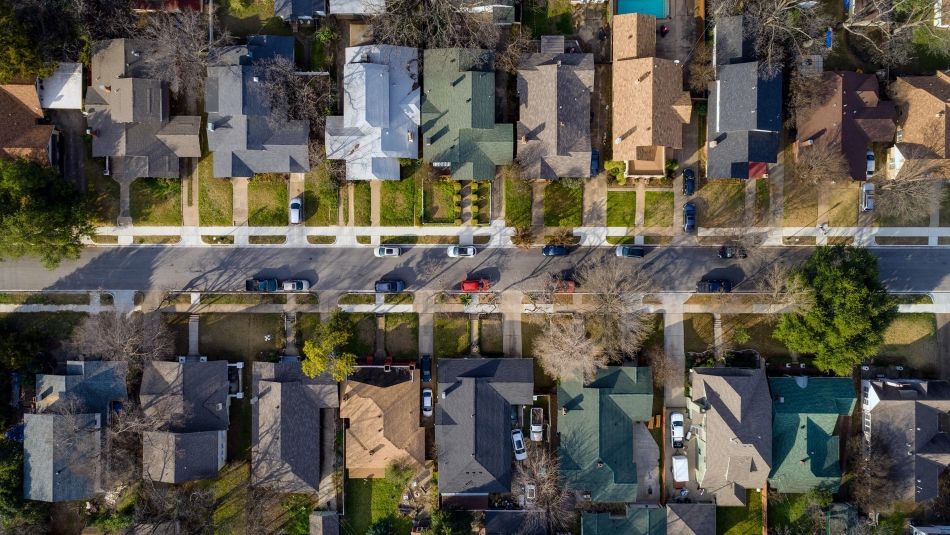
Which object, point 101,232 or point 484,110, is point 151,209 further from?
point 484,110

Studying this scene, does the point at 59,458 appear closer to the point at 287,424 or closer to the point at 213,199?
the point at 287,424

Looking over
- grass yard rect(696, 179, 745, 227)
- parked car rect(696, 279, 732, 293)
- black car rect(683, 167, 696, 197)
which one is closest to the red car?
parked car rect(696, 279, 732, 293)

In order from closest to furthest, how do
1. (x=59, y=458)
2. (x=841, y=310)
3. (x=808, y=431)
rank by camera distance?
(x=841, y=310) < (x=59, y=458) < (x=808, y=431)

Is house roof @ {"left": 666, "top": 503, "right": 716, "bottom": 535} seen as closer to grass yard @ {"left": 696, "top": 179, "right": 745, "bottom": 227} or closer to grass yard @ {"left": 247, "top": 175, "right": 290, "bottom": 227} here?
grass yard @ {"left": 696, "top": 179, "right": 745, "bottom": 227}

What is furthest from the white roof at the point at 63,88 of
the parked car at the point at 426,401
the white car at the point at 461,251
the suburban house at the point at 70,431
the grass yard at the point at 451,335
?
the parked car at the point at 426,401

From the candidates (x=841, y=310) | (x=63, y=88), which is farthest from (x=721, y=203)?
(x=63, y=88)

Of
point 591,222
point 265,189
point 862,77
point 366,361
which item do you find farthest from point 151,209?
point 862,77
